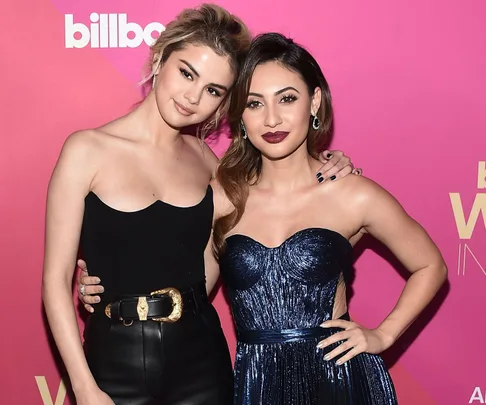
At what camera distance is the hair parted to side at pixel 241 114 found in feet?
7.85

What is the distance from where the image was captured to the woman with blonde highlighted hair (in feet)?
7.06

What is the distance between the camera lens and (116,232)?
2.23 meters

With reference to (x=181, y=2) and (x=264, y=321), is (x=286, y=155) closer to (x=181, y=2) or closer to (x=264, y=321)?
(x=264, y=321)

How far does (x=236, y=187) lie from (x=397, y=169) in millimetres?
760

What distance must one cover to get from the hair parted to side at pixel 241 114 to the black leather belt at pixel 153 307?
0.24m

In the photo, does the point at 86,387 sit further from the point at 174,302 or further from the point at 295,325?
the point at 295,325

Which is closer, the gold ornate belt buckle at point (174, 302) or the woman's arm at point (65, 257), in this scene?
the woman's arm at point (65, 257)

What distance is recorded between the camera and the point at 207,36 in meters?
2.31

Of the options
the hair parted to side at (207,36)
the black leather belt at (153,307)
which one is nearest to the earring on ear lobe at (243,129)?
the hair parted to side at (207,36)

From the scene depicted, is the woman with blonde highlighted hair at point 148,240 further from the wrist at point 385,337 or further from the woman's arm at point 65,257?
the wrist at point 385,337

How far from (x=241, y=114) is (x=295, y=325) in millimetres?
674

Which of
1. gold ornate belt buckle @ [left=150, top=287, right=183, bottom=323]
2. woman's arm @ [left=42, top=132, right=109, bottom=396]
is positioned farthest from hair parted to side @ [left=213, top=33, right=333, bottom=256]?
woman's arm @ [left=42, top=132, right=109, bottom=396]

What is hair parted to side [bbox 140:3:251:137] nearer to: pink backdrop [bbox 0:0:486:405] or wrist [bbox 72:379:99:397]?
pink backdrop [bbox 0:0:486:405]

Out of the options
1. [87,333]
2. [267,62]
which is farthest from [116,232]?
[267,62]
